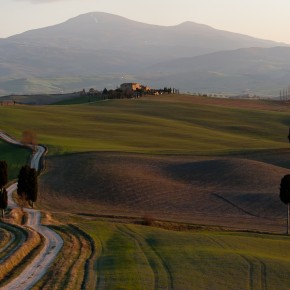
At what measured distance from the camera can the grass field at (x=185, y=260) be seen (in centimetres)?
2866

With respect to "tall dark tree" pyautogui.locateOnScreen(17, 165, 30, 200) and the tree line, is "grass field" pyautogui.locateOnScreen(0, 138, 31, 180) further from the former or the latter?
the tree line

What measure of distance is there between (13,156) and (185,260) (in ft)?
168

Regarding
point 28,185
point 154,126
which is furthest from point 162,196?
point 154,126

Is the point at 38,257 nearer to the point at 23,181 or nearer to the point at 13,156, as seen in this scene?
the point at 23,181

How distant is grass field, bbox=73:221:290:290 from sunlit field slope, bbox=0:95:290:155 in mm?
44095

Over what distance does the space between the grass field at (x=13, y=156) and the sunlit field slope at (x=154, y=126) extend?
12.2 ft

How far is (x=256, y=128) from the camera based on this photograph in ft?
420

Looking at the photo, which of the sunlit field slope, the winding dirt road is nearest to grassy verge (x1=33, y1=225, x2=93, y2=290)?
the winding dirt road

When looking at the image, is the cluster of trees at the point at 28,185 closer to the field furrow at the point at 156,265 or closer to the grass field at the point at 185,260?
the grass field at the point at 185,260

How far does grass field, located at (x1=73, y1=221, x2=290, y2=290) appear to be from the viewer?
28656 millimetres

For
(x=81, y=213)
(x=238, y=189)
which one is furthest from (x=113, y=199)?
(x=238, y=189)

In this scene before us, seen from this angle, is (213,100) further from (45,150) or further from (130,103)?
(45,150)

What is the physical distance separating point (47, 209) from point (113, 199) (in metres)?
7.50

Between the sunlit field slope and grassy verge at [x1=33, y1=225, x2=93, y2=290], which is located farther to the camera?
the sunlit field slope
